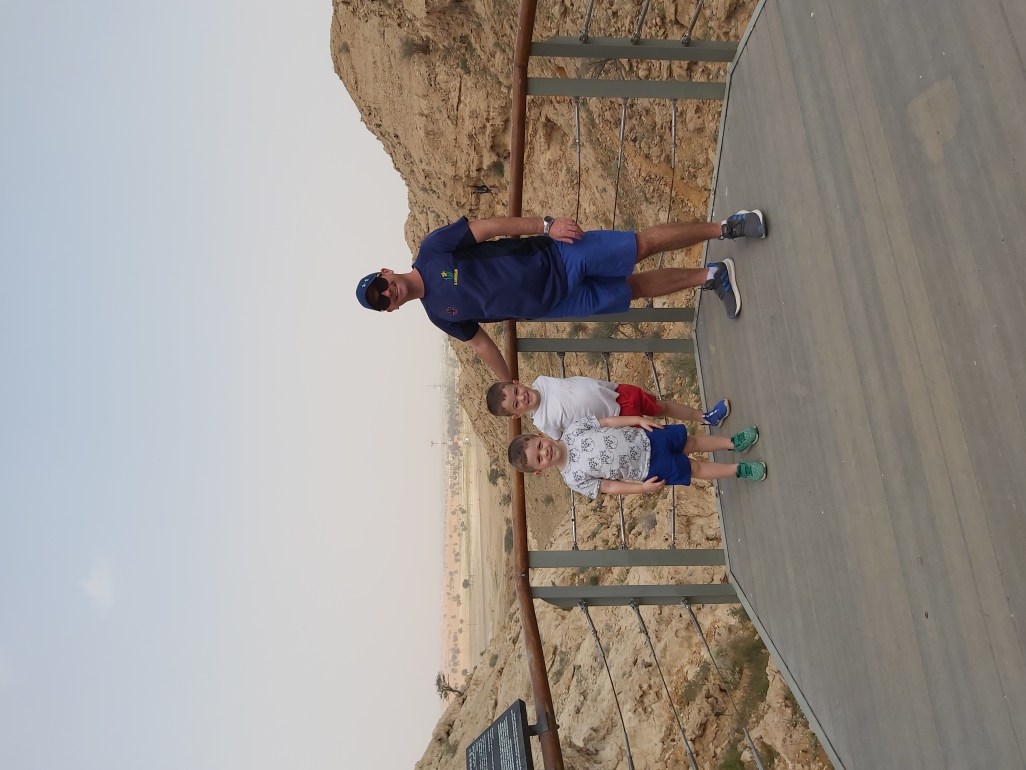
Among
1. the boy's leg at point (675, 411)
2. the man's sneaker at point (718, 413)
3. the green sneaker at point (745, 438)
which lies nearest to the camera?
the green sneaker at point (745, 438)

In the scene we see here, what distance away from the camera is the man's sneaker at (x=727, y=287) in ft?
10.9

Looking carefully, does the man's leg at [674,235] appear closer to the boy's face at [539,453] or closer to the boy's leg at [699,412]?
the boy's leg at [699,412]

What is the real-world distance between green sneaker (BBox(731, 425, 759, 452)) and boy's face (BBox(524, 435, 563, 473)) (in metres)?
0.88

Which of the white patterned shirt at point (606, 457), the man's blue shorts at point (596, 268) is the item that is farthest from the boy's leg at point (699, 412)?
the man's blue shorts at point (596, 268)

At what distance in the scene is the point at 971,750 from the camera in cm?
192

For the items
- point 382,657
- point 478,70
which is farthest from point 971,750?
point 382,657

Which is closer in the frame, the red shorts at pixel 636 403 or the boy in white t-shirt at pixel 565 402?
the boy in white t-shirt at pixel 565 402

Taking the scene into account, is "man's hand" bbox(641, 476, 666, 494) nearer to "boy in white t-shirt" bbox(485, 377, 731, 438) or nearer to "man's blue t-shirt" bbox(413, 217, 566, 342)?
"boy in white t-shirt" bbox(485, 377, 731, 438)

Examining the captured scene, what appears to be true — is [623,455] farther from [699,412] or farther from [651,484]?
[699,412]

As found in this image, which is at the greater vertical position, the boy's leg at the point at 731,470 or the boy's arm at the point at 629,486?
the boy's leg at the point at 731,470

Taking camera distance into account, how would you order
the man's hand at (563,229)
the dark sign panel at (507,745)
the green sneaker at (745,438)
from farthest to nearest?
1. the man's hand at (563,229)
2. the green sneaker at (745,438)
3. the dark sign panel at (507,745)

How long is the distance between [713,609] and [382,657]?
2248 inches

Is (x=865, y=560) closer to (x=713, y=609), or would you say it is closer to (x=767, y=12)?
(x=767, y=12)

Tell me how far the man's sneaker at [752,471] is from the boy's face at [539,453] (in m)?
0.90
